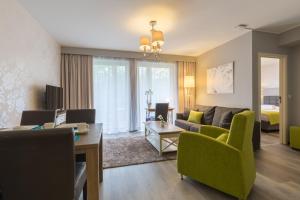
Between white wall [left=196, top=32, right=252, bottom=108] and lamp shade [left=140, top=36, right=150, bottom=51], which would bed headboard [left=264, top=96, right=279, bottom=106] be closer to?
white wall [left=196, top=32, right=252, bottom=108]

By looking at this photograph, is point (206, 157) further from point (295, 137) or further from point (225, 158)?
point (295, 137)

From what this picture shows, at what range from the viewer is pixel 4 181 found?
1.03 meters

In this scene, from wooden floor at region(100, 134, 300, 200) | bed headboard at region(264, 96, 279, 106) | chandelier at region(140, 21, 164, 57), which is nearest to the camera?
wooden floor at region(100, 134, 300, 200)

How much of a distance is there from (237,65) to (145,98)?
2.74 metres

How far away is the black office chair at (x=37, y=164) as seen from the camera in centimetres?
99

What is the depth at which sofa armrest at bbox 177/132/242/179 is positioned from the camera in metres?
1.82

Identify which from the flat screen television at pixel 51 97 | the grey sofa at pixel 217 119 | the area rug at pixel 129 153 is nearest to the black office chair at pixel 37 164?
the area rug at pixel 129 153

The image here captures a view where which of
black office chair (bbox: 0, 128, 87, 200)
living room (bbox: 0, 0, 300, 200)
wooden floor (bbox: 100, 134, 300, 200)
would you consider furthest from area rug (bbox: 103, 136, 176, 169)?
black office chair (bbox: 0, 128, 87, 200)

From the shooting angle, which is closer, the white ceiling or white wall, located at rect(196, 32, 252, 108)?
the white ceiling

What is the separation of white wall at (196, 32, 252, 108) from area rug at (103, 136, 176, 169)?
2033mm

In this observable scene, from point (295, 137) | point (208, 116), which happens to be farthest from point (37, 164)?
point (295, 137)

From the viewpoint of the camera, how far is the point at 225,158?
1.87m

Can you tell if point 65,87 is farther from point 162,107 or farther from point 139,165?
point 139,165

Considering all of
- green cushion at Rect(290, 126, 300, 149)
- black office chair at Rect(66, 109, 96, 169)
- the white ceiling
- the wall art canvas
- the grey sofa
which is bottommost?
green cushion at Rect(290, 126, 300, 149)
